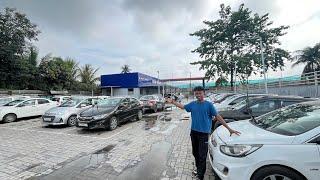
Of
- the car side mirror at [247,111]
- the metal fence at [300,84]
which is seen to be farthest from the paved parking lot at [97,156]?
the metal fence at [300,84]

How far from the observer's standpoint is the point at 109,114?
36.1ft

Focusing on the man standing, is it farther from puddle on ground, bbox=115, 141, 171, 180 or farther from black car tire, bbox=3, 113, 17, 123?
black car tire, bbox=3, 113, 17, 123

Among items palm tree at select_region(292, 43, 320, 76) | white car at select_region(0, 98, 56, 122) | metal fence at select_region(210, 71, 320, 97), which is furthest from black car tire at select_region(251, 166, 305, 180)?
palm tree at select_region(292, 43, 320, 76)

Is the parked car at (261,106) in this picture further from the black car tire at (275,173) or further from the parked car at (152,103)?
the parked car at (152,103)

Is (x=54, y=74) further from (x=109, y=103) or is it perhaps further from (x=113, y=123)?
(x=113, y=123)

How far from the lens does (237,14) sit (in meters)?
30.4

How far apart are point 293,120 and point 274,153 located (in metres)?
1.07

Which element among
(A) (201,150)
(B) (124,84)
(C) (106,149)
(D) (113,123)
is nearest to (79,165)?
(C) (106,149)

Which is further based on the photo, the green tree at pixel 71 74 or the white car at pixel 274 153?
the green tree at pixel 71 74

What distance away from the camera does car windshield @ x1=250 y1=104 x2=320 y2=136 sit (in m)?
3.97

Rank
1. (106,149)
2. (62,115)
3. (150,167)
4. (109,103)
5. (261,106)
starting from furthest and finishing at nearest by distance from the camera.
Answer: (109,103) → (62,115) → (261,106) → (106,149) → (150,167)

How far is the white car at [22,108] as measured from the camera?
14.9 m

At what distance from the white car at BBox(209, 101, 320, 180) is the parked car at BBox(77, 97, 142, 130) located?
7.07 meters

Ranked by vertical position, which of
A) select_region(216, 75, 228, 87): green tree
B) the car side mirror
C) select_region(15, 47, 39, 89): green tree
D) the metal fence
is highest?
select_region(15, 47, 39, 89): green tree
